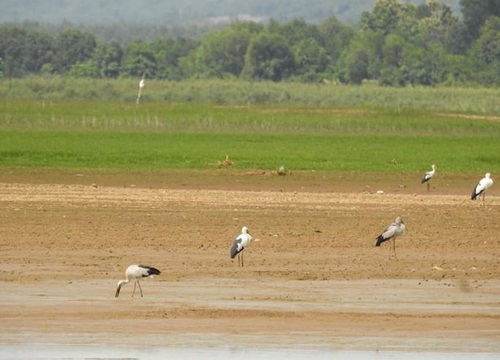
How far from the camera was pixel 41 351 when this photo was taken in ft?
37.5

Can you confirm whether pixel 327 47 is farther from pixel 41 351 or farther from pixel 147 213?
pixel 41 351

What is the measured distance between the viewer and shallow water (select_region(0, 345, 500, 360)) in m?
11.3

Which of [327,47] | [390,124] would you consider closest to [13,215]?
[390,124]

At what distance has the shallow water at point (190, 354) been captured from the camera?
11.3 m

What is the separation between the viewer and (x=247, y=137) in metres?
37.9

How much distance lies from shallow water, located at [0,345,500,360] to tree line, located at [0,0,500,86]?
7539cm

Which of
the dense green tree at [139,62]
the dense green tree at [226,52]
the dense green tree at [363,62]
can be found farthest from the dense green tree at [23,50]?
the dense green tree at [363,62]

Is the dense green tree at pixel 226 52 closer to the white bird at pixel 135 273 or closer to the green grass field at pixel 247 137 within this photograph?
the green grass field at pixel 247 137

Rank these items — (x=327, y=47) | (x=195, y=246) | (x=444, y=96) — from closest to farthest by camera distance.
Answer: (x=195, y=246)
(x=444, y=96)
(x=327, y=47)

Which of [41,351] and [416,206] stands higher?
[416,206]

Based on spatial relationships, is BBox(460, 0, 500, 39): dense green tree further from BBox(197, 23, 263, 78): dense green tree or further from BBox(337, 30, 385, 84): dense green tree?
BBox(197, 23, 263, 78): dense green tree

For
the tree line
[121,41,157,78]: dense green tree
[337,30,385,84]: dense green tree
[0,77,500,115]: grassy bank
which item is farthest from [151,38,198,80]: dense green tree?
[0,77,500,115]: grassy bank

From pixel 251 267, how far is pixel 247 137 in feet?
71.6

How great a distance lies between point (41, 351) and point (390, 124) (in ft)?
106
